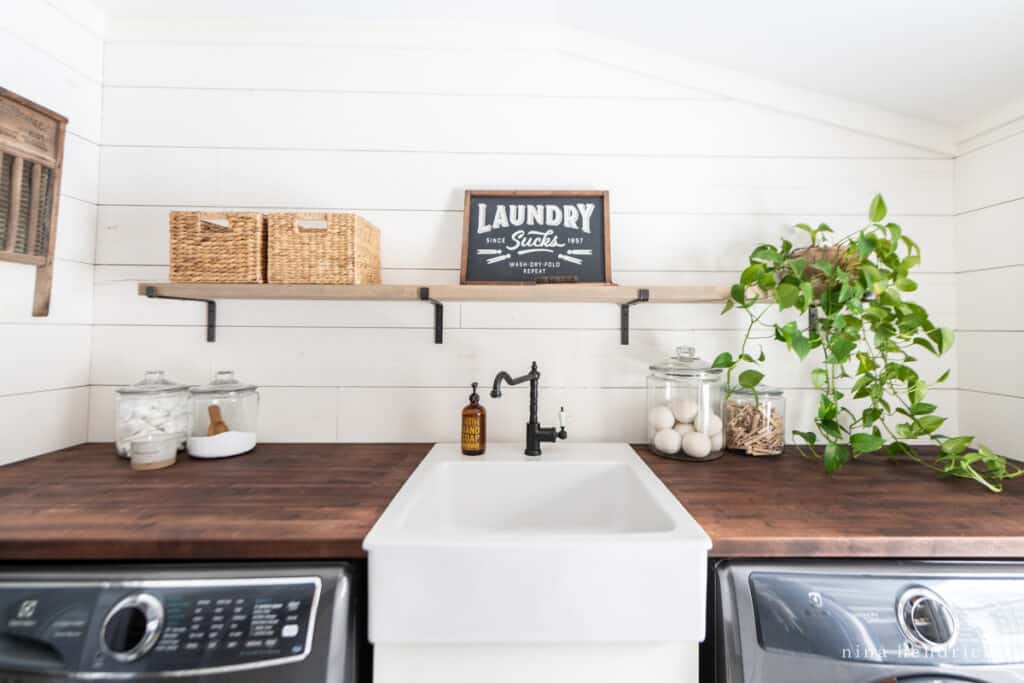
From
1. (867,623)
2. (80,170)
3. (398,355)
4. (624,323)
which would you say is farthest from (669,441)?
(80,170)

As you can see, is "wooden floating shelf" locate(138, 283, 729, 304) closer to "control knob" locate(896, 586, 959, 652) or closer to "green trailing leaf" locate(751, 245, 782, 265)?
"green trailing leaf" locate(751, 245, 782, 265)

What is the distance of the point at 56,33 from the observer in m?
1.37

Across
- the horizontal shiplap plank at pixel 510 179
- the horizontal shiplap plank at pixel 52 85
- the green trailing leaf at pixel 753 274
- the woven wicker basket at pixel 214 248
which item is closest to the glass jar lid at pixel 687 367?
the green trailing leaf at pixel 753 274

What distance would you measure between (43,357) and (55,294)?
0.19m

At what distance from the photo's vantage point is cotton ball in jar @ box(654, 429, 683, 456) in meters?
1.37

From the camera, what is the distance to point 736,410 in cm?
144

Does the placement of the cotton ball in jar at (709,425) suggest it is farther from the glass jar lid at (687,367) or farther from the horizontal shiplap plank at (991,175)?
the horizontal shiplap plank at (991,175)

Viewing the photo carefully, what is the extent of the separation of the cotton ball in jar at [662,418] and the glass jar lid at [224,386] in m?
1.20

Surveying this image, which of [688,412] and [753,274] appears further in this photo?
[688,412]

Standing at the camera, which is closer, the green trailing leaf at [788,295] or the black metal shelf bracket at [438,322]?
the green trailing leaf at [788,295]

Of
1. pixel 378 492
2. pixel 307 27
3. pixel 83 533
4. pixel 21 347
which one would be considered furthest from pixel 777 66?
pixel 21 347

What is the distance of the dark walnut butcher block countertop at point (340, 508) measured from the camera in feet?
2.67

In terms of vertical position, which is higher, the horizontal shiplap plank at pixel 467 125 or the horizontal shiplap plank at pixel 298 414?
the horizontal shiplap plank at pixel 467 125

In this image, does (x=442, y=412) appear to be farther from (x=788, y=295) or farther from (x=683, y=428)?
(x=788, y=295)
